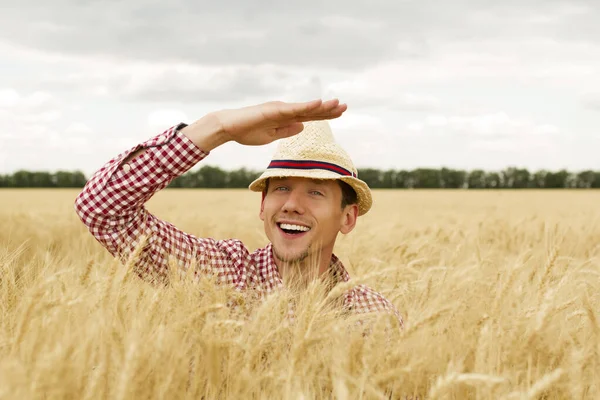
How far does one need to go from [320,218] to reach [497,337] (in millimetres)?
950

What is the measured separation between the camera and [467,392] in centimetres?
140

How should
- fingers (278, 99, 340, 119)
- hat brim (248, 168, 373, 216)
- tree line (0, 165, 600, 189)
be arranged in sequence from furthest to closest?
tree line (0, 165, 600, 189)
hat brim (248, 168, 373, 216)
fingers (278, 99, 340, 119)

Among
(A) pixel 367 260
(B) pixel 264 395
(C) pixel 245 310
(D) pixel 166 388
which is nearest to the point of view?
(D) pixel 166 388

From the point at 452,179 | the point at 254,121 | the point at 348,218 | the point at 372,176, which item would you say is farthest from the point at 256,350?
the point at 452,179

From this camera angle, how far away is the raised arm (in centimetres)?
199

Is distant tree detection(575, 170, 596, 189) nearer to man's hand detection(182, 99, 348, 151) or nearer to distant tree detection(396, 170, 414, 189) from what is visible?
distant tree detection(396, 170, 414, 189)

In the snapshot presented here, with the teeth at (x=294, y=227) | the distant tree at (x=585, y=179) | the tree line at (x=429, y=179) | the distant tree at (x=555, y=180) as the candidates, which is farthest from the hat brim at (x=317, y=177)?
the distant tree at (x=585, y=179)

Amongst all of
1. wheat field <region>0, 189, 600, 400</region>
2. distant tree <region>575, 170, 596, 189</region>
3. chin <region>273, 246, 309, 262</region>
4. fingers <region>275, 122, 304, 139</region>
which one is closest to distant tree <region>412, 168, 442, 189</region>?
distant tree <region>575, 170, 596, 189</region>

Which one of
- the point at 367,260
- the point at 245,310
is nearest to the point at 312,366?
the point at 245,310

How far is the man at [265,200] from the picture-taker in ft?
6.65

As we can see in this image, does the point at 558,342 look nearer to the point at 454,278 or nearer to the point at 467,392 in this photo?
the point at 467,392

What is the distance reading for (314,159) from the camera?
2.34 metres

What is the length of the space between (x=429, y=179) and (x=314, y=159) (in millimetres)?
40107

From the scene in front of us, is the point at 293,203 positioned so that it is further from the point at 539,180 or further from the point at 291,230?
the point at 539,180
